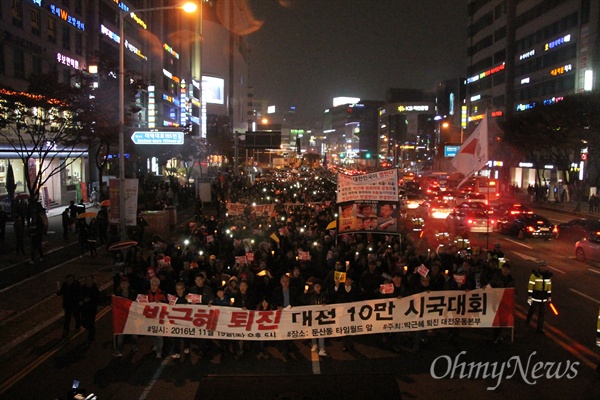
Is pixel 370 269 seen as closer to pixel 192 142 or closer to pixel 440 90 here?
pixel 192 142

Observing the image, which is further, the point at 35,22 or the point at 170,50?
the point at 170,50

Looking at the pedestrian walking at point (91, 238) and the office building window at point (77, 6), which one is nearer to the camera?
the pedestrian walking at point (91, 238)

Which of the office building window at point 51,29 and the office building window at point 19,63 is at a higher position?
the office building window at point 51,29

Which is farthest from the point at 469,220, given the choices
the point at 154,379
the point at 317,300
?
the point at 154,379

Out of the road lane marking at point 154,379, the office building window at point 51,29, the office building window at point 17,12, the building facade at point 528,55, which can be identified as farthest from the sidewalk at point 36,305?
the building facade at point 528,55

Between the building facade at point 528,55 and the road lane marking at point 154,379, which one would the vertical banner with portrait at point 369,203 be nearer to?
the road lane marking at point 154,379

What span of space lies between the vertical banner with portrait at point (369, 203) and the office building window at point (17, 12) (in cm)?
2640

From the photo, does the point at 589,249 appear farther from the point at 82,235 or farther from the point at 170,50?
the point at 170,50

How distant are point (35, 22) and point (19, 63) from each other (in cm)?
356

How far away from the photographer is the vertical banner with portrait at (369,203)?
51.8 ft

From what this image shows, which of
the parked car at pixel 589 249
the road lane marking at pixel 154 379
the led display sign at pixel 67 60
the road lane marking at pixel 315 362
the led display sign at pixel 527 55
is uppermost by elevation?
the led display sign at pixel 527 55

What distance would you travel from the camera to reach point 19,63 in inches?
1308

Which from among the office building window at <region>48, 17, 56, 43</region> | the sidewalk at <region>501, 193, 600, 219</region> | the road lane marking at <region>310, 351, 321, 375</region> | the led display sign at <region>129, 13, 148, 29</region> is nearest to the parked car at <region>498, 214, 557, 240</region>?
the sidewalk at <region>501, 193, 600, 219</region>

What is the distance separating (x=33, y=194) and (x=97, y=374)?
14349 mm
